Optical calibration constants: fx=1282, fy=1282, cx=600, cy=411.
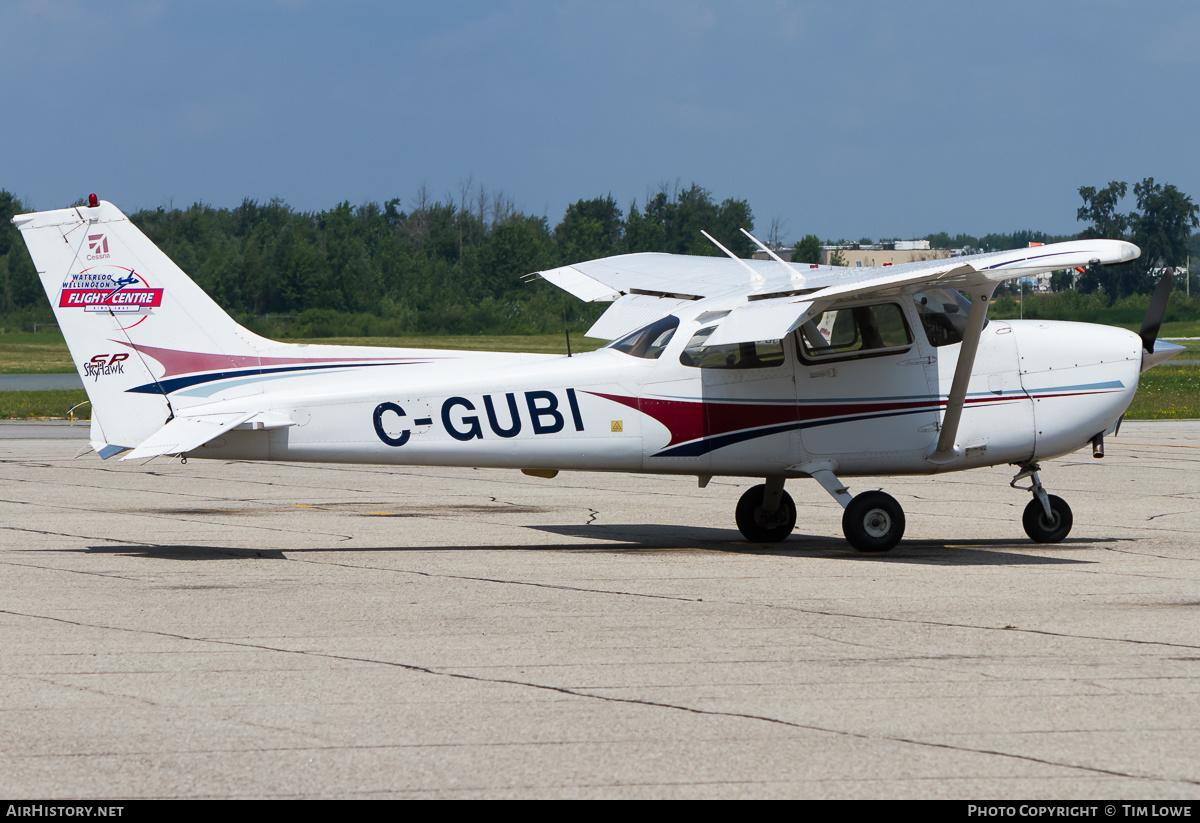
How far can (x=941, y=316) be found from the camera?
11062 mm

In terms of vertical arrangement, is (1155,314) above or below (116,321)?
above

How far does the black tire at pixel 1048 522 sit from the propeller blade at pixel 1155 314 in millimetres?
1625

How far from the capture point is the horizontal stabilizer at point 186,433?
9.66 meters

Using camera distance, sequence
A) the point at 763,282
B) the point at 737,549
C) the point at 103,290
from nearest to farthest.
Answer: the point at 103,290 → the point at 763,282 → the point at 737,549

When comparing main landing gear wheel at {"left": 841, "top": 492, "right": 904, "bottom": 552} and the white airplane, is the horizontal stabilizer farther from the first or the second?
main landing gear wheel at {"left": 841, "top": 492, "right": 904, "bottom": 552}

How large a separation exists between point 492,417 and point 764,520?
2.86 m

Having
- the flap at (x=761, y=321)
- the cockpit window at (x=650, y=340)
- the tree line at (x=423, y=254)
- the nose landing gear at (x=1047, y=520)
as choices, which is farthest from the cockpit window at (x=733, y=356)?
the tree line at (x=423, y=254)

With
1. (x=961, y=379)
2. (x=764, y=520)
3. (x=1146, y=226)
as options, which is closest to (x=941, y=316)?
(x=961, y=379)

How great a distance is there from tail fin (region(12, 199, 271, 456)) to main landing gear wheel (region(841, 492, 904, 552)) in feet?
16.9

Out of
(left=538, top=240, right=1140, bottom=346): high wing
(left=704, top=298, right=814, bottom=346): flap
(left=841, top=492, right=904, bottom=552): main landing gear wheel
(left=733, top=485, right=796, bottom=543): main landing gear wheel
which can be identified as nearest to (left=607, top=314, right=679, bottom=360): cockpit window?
(left=538, top=240, right=1140, bottom=346): high wing

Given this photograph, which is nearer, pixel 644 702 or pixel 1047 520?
pixel 644 702

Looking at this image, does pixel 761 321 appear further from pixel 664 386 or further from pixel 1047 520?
pixel 1047 520

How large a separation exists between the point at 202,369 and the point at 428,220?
10622cm
